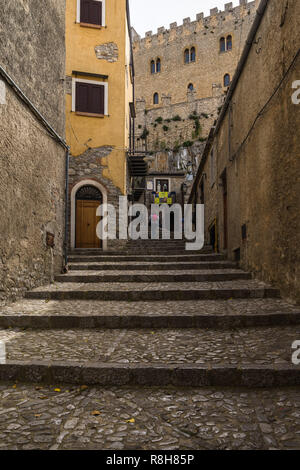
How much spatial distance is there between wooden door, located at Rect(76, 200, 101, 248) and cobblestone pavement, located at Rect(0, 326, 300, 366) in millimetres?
8146

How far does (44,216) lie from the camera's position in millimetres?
6301

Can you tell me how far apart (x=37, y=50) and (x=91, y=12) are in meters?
8.60

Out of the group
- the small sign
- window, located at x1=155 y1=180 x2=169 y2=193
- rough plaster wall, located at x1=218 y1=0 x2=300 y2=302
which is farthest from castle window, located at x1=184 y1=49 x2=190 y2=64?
rough plaster wall, located at x1=218 y1=0 x2=300 y2=302

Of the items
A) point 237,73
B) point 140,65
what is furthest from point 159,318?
point 140,65

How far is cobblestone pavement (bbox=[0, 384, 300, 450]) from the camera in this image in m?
2.05

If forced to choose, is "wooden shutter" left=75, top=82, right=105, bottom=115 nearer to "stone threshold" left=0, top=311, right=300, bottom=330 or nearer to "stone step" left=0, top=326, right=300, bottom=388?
"stone threshold" left=0, top=311, right=300, bottom=330

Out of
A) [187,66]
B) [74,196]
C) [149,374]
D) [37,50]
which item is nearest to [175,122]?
[187,66]

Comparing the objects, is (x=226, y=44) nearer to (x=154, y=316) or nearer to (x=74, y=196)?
(x=74, y=196)

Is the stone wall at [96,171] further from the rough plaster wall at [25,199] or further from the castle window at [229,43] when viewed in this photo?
the castle window at [229,43]

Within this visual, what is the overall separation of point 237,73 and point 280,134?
10.6 feet

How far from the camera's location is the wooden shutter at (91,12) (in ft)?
41.7

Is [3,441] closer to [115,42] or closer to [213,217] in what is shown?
[213,217]

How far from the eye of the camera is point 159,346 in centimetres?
357

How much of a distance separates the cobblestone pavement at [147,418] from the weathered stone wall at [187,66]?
35834 mm
